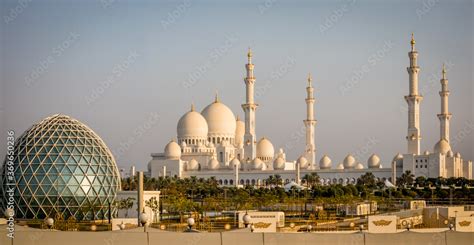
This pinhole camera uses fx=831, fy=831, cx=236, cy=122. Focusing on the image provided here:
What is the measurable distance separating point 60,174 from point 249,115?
5627cm

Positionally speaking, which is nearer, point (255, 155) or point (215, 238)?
point (215, 238)

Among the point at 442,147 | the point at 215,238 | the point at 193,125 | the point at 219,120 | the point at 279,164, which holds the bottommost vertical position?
the point at 215,238

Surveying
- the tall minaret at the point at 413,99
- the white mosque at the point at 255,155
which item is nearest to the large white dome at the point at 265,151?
the white mosque at the point at 255,155

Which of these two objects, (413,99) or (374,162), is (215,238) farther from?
(374,162)

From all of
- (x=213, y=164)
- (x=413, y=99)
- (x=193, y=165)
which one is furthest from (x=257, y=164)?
(x=413, y=99)

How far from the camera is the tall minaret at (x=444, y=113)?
3696 inches

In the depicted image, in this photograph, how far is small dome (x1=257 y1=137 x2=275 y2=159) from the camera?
105562mm

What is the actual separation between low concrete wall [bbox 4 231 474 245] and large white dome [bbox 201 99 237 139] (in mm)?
86294

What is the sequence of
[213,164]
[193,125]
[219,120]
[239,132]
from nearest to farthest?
[213,164]
[193,125]
[219,120]
[239,132]

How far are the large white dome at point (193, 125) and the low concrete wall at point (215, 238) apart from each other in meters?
84.4

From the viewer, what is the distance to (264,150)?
105875mm

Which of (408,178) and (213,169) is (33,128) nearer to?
(408,178)

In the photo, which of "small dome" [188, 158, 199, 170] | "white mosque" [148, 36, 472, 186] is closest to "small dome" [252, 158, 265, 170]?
"white mosque" [148, 36, 472, 186]

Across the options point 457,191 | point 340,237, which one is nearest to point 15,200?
point 340,237
